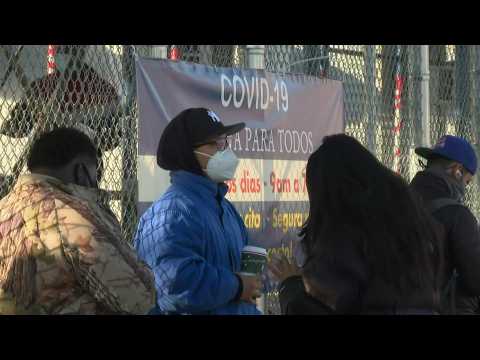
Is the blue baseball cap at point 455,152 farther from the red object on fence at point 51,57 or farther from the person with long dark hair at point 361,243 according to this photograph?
the red object on fence at point 51,57

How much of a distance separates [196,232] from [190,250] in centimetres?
8

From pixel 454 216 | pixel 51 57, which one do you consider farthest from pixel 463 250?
pixel 51 57

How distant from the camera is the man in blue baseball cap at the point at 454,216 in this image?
360 cm

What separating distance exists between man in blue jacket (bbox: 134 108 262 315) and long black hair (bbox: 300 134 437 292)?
0.64m

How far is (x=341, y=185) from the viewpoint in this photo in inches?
108

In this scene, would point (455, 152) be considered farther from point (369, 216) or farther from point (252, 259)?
point (369, 216)

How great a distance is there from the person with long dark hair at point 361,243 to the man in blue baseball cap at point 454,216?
0.78 meters

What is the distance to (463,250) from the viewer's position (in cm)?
359

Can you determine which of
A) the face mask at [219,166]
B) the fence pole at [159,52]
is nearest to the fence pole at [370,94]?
the fence pole at [159,52]

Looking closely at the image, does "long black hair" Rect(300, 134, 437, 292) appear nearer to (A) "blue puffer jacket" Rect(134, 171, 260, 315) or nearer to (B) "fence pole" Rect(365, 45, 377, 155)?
(A) "blue puffer jacket" Rect(134, 171, 260, 315)

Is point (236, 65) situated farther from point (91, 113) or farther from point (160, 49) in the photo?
point (91, 113)

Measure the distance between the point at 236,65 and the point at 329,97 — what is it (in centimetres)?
81

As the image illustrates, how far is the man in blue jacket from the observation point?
10.9ft
